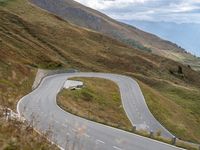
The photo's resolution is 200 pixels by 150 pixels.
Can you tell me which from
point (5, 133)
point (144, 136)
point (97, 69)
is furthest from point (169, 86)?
point (5, 133)

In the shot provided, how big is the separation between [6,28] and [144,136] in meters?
106

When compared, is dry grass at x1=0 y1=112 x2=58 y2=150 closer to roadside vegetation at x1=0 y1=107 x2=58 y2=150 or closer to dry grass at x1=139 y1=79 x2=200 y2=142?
roadside vegetation at x1=0 y1=107 x2=58 y2=150

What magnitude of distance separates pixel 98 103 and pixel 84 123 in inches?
1291

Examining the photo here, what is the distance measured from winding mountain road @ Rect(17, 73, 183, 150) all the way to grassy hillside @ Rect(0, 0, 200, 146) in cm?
572

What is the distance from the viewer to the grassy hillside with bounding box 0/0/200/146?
97.8 meters

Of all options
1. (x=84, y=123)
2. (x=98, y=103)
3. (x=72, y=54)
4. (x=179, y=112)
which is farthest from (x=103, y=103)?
(x=72, y=54)

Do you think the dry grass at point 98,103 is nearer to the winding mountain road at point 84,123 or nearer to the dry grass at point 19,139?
the winding mountain road at point 84,123

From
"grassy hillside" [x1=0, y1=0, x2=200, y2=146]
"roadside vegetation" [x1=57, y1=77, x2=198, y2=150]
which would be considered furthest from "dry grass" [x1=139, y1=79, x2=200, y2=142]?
"grassy hillside" [x1=0, y1=0, x2=200, y2=146]

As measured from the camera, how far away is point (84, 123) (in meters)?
33.7

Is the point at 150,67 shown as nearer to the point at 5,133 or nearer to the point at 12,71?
the point at 12,71

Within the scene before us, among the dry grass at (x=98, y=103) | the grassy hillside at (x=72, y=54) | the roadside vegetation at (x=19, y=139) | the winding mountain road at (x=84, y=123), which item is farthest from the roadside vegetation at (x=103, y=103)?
the roadside vegetation at (x=19, y=139)

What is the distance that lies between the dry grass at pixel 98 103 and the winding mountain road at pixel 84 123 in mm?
1323

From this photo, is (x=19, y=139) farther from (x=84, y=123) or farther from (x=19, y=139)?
(x=84, y=123)

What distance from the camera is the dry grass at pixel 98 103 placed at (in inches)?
2189
